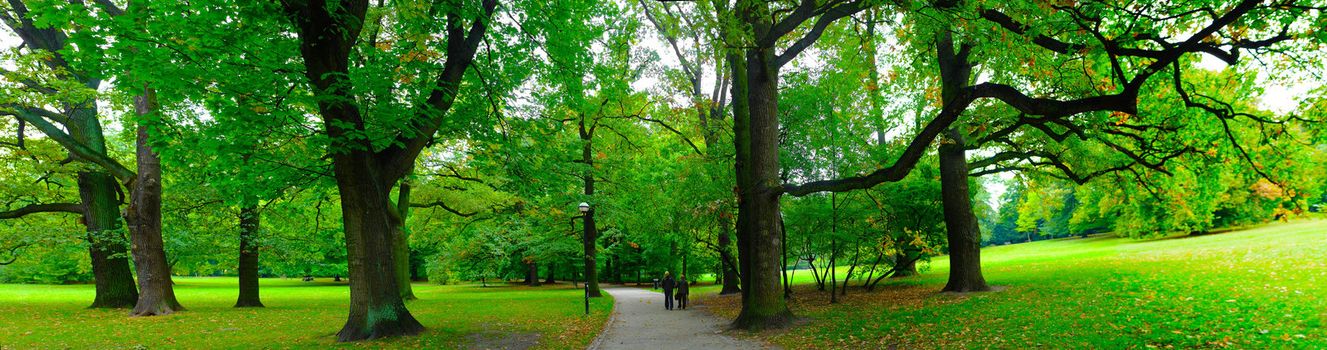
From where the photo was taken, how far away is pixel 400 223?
1812 cm

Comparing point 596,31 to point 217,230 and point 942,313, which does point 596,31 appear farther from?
point 217,230

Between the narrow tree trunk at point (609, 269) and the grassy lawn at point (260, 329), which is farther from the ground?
the grassy lawn at point (260, 329)

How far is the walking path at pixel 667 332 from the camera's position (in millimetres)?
9686

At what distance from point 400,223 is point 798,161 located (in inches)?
498

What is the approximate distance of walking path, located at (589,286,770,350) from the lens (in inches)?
381

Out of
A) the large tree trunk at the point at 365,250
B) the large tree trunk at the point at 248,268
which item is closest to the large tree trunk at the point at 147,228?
the large tree trunk at the point at 248,268

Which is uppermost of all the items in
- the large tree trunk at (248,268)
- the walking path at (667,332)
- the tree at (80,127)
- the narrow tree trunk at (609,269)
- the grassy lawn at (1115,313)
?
the tree at (80,127)

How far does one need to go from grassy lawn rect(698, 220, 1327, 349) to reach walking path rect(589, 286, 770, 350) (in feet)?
3.23

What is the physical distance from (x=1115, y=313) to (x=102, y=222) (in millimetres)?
23754

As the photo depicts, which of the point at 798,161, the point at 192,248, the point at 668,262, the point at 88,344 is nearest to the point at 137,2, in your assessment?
the point at 88,344

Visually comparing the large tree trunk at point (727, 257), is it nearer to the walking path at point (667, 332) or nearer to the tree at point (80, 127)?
the walking path at point (667, 332)

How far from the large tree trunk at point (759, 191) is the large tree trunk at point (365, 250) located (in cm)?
656

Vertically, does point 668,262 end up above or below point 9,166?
below

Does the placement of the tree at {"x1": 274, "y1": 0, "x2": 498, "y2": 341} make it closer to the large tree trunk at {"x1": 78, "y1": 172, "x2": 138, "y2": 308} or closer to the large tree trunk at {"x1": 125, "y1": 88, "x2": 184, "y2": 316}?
the large tree trunk at {"x1": 125, "y1": 88, "x2": 184, "y2": 316}
